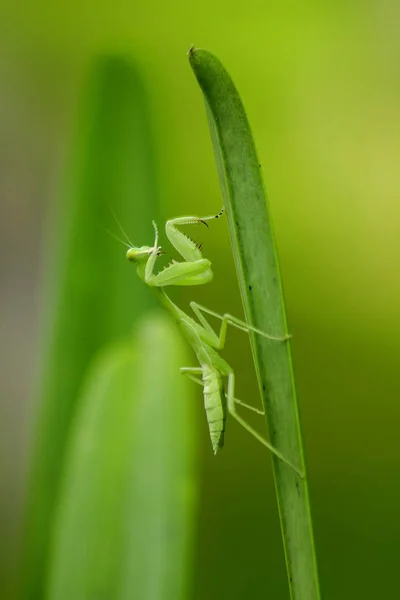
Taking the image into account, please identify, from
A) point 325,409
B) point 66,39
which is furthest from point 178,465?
point 66,39

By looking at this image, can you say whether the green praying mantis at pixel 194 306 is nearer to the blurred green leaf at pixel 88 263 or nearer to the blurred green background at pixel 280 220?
the blurred green leaf at pixel 88 263

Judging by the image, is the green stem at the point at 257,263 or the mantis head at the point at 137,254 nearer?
the green stem at the point at 257,263

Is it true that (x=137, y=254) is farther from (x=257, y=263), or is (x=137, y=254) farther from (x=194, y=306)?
(x=257, y=263)

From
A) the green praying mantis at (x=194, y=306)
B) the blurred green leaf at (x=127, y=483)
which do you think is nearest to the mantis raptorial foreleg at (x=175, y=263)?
the green praying mantis at (x=194, y=306)

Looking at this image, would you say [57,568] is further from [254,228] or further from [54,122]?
[54,122]

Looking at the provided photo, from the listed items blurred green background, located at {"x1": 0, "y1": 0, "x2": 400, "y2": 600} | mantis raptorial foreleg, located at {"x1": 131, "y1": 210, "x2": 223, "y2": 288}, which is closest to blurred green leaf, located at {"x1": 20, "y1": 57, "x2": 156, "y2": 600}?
mantis raptorial foreleg, located at {"x1": 131, "y1": 210, "x2": 223, "y2": 288}

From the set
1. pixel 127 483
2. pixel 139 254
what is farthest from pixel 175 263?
pixel 127 483

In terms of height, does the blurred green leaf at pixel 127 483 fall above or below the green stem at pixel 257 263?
below

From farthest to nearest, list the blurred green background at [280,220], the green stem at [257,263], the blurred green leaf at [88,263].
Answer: the blurred green background at [280,220] → the blurred green leaf at [88,263] → the green stem at [257,263]
